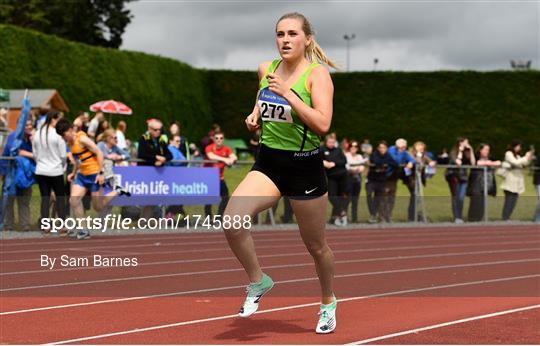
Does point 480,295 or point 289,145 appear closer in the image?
point 289,145

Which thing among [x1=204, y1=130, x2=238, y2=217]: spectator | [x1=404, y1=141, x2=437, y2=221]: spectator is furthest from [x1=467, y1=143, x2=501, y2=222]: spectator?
[x1=204, y1=130, x2=238, y2=217]: spectator

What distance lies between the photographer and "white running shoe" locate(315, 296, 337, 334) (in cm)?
713

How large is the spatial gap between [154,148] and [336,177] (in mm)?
4110

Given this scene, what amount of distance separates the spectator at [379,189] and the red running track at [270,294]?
4873 millimetres

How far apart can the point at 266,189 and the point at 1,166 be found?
10.4 m

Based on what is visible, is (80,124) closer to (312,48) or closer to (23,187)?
(23,187)

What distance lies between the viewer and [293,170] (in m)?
6.83

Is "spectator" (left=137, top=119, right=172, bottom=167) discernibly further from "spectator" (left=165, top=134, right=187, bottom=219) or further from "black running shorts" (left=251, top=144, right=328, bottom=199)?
"black running shorts" (left=251, top=144, right=328, bottom=199)

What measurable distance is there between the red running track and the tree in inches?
2097

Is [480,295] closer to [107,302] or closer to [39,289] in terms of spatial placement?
[107,302]

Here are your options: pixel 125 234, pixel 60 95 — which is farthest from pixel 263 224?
pixel 60 95

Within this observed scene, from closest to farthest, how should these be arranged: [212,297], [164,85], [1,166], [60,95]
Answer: [212,297] < [1,166] < [60,95] < [164,85]

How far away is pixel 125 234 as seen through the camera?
17109 mm

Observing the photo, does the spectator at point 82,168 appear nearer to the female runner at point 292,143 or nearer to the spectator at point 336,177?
the spectator at point 336,177
